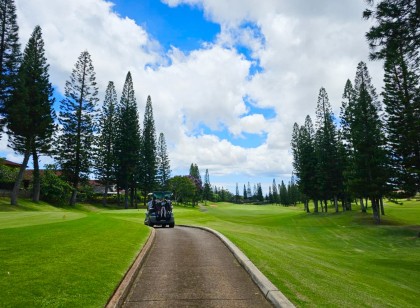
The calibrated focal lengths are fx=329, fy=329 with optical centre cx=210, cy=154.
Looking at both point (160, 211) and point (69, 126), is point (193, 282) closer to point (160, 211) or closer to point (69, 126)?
point (160, 211)

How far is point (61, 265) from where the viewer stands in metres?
9.12

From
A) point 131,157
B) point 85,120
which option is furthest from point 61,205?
point 131,157

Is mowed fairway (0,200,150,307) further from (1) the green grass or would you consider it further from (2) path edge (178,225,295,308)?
(2) path edge (178,225,295,308)

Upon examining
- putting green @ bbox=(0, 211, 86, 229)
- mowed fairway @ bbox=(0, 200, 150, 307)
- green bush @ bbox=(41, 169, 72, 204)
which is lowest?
mowed fairway @ bbox=(0, 200, 150, 307)

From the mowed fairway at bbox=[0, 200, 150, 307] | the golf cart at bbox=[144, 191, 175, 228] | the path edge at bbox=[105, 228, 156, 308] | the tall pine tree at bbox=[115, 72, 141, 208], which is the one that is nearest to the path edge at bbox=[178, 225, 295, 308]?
the path edge at bbox=[105, 228, 156, 308]

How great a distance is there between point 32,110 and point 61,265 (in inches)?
1574

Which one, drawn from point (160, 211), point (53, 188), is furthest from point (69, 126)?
point (160, 211)

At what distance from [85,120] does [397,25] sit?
165 feet

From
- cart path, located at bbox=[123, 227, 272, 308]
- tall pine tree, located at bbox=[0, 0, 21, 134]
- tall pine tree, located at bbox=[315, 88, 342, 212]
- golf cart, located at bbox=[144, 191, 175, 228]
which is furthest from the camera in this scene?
tall pine tree, located at bbox=[315, 88, 342, 212]

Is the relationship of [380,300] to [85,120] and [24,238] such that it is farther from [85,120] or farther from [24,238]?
[85,120]

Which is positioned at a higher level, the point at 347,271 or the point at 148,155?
the point at 148,155

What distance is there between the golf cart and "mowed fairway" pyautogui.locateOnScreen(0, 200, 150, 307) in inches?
398

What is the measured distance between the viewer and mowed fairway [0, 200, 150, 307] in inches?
268

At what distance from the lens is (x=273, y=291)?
7.68 metres
